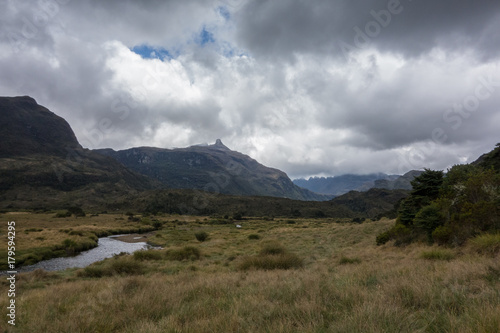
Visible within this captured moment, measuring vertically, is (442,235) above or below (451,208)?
below

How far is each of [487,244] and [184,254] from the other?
2034 centimetres

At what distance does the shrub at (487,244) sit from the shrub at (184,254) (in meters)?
18.7

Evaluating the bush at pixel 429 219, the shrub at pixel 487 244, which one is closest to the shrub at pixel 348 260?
the shrub at pixel 487 244

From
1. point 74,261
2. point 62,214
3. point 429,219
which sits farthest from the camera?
point 62,214

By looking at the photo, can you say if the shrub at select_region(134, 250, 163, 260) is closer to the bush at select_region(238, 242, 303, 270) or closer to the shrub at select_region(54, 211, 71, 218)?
the bush at select_region(238, 242, 303, 270)

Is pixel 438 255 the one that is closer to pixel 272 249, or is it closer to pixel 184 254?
pixel 272 249

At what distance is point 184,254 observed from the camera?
22.0 metres

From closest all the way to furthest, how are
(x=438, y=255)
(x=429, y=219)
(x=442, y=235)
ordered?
1. (x=438, y=255)
2. (x=442, y=235)
3. (x=429, y=219)

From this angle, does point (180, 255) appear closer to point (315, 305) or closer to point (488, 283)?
point (315, 305)

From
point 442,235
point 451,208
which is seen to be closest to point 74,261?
point 442,235

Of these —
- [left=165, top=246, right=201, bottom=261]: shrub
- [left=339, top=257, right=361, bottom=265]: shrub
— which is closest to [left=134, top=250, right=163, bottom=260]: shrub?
[left=165, top=246, right=201, bottom=261]: shrub

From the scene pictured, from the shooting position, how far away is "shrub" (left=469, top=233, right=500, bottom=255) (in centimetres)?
1020

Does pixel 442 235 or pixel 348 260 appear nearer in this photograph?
pixel 348 260

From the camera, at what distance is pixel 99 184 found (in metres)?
164
